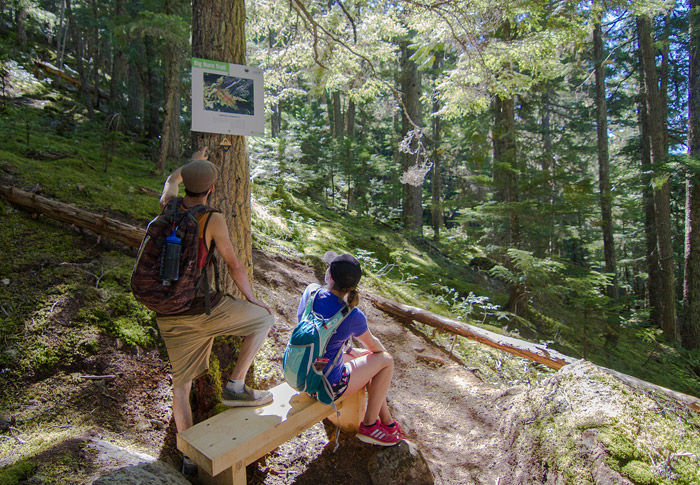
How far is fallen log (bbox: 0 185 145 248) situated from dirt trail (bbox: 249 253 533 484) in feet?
5.71

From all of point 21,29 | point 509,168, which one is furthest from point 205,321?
point 21,29

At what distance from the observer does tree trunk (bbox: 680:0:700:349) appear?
10766 mm

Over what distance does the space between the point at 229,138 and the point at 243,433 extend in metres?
2.39

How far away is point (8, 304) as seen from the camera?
12.2 ft

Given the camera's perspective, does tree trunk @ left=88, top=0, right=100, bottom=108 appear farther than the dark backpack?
Yes

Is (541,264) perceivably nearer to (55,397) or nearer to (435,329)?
(435,329)

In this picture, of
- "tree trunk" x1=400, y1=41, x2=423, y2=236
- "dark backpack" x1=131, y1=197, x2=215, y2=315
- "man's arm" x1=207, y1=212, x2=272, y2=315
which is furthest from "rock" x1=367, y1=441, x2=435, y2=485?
"tree trunk" x1=400, y1=41, x2=423, y2=236

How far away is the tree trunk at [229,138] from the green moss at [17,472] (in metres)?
1.76

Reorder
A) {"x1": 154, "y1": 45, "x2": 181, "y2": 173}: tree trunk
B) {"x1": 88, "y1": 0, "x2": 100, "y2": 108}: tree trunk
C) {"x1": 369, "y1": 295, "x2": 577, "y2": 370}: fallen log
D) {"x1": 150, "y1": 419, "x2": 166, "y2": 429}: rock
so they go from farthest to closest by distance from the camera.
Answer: {"x1": 88, "y1": 0, "x2": 100, "y2": 108}: tree trunk → {"x1": 154, "y1": 45, "x2": 181, "y2": 173}: tree trunk → {"x1": 369, "y1": 295, "x2": 577, "y2": 370}: fallen log → {"x1": 150, "y1": 419, "x2": 166, "y2": 429}: rock

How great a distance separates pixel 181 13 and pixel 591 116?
1958 centimetres

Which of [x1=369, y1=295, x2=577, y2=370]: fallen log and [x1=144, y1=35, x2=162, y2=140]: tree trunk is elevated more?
[x1=144, y1=35, x2=162, y2=140]: tree trunk

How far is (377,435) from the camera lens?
3.26 metres

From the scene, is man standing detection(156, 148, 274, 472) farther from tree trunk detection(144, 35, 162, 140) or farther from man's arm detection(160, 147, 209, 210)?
tree trunk detection(144, 35, 162, 140)

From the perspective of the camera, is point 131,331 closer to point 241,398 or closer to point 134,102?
point 241,398
